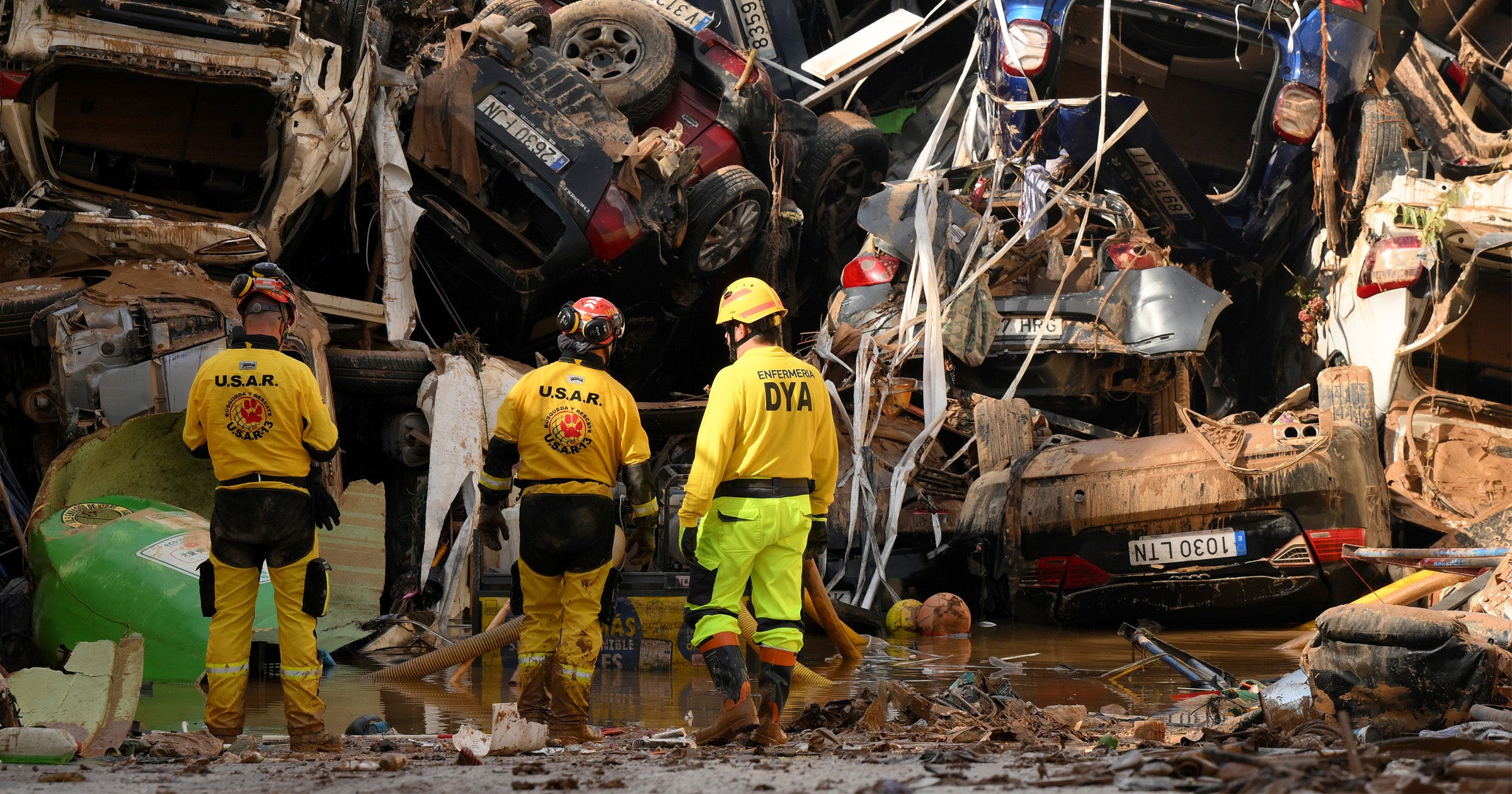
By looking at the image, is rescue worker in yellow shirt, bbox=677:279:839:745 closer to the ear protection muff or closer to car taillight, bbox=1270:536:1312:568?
the ear protection muff

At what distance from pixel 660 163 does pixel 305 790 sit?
6791mm

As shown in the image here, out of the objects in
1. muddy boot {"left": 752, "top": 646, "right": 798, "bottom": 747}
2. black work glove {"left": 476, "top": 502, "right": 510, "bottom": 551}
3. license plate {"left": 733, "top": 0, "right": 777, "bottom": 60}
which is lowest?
muddy boot {"left": 752, "top": 646, "right": 798, "bottom": 747}

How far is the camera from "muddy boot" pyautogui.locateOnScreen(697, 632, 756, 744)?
4.09 m

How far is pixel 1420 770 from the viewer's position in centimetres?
269

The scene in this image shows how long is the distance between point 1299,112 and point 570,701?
8.16 metres

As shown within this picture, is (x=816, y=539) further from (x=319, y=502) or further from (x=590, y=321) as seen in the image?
(x=319, y=502)

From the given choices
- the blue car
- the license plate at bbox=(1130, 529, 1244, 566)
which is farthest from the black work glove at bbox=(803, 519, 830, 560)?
the blue car

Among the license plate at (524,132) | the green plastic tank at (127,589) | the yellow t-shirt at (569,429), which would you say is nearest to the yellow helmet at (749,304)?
the yellow t-shirt at (569,429)

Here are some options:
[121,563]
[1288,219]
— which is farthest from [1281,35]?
[121,563]

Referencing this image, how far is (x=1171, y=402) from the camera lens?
9.81m

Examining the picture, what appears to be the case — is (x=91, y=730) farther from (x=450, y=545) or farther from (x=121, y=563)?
(x=450, y=545)

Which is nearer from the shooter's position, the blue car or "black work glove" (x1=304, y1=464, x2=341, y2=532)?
"black work glove" (x1=304, y1=464, x2=341, y2=532)

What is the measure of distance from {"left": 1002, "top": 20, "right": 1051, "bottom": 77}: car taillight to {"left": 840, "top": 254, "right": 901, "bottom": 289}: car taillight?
2.37 meters

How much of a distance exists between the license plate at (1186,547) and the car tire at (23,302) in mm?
5921
